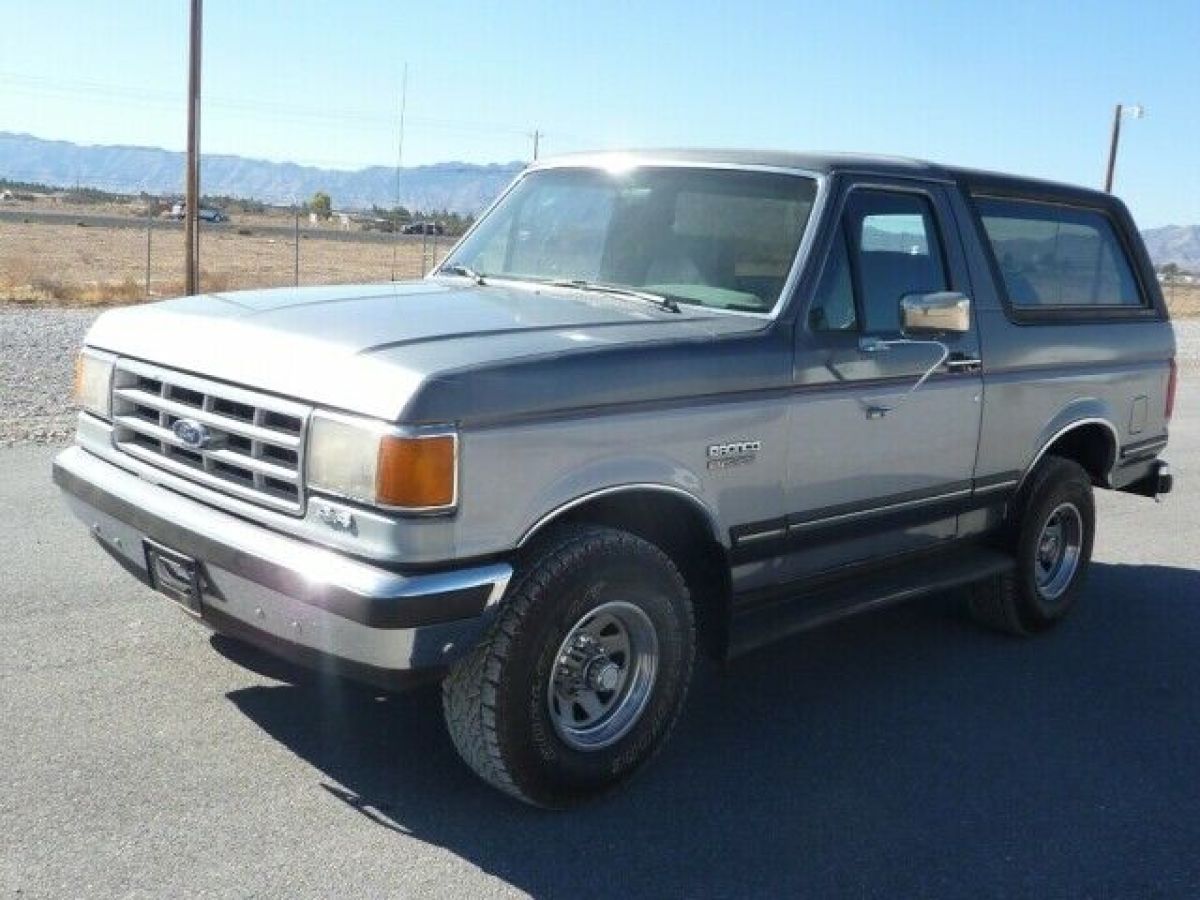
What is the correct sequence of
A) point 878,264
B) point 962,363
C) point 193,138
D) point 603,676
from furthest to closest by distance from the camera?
1. point 193,138
2. point 962,363
3. point 878,264
4. point 603,676

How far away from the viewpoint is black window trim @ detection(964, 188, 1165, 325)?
214 inches

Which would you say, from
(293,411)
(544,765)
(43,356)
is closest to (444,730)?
(544,765)

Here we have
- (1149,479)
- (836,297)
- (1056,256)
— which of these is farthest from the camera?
(1149,479)

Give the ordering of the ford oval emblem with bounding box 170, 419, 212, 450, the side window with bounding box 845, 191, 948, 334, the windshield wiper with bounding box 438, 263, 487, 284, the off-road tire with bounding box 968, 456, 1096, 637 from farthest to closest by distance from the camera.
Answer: the off-road tire with bounding box 968, 456, 1096, 637 < the windshield wiper with bounding box 438, 263, 487, 284 < the side window with bounding box 845, 191, 948, 334 < the ford oval emblem with bounding box 170, 419, 212, 450

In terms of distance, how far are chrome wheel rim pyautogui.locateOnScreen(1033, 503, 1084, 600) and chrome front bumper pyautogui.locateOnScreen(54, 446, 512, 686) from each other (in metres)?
3.51

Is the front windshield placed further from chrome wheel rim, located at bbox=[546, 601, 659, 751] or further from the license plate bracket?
the license plate bracket

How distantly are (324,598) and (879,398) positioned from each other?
225cm

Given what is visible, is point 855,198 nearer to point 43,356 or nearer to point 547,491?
point 547,491

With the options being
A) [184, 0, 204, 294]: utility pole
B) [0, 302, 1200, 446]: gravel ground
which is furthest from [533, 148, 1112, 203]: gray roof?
[184, 0, 204, 294]: utility pole

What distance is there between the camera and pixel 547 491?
11.9 ft

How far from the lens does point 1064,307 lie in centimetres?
584

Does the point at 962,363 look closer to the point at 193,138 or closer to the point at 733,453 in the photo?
the point at 733,453

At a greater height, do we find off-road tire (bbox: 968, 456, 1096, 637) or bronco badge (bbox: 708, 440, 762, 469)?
bronco badge (bbox: 708, 440, 762, 469)

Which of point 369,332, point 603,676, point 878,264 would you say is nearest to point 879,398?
point 878,264
